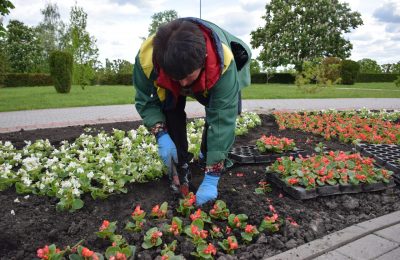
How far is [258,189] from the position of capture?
307 cm

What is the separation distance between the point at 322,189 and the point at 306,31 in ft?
103

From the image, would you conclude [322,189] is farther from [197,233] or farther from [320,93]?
[320,93]

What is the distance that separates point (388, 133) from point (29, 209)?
4.53 meters

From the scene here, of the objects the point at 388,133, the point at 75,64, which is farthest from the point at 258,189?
the point at 75,64

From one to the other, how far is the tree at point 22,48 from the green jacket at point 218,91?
38.0 meters

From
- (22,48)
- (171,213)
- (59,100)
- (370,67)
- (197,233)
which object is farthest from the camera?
(22,48)

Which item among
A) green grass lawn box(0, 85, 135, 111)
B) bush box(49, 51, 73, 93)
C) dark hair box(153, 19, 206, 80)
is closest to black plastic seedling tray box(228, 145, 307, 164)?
dark hair box(153, 19, 206, 80)

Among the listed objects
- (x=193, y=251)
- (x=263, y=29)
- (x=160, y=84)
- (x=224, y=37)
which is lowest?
(x=193, y=251)

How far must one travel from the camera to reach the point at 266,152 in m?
4.12

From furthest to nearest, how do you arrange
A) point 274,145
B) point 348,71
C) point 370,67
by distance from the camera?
point 370,67
point 348,71
point 274,145

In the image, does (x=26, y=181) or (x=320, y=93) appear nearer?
(x=26, y=181)

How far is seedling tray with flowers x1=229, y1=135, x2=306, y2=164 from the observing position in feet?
12.8

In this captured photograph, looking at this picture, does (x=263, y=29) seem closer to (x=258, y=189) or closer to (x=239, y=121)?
(x=239, y=121)

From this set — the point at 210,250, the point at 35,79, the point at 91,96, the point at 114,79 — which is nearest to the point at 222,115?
the point at 210,250
